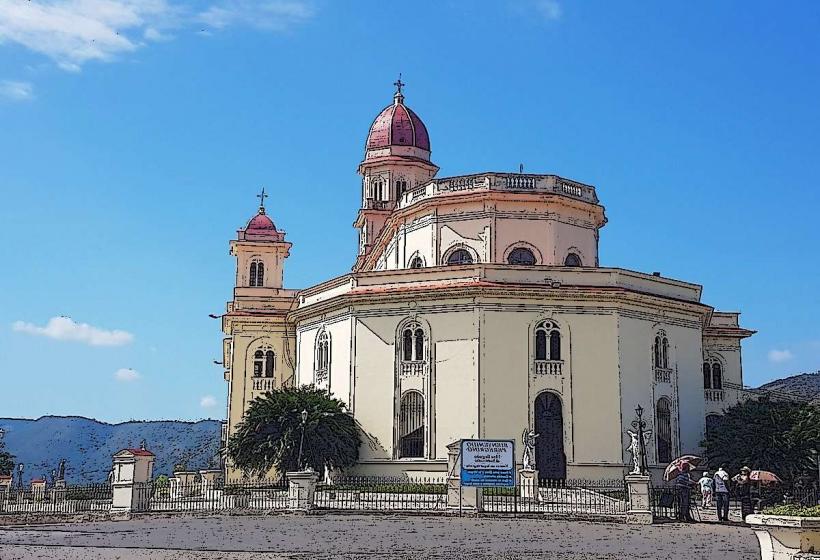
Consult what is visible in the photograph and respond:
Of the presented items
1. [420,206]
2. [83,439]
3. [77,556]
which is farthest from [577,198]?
[83,439]

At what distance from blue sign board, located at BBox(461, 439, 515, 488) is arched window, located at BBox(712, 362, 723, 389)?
68.8ft

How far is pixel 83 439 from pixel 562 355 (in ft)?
315

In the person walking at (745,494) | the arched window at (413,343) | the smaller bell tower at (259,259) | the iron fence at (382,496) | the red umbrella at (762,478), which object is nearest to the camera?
the person walking at (745,494)

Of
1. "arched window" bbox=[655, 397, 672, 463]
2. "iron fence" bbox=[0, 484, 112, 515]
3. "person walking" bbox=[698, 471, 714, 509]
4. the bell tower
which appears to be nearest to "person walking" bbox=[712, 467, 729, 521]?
"person walking" bbox=[698, 471, 714, 509]

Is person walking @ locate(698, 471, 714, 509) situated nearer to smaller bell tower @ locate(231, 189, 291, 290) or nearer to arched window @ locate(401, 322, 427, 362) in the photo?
arched window @ locate(401, 322, 427, 362)

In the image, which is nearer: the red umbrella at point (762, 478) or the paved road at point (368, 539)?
the paved road at point (368, 539)

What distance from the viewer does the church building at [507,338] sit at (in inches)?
1425

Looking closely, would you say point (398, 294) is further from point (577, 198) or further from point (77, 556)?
point (77, 556)

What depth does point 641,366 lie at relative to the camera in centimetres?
3756

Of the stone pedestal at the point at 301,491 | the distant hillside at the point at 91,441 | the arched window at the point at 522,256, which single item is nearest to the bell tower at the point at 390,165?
the arched window at the point at 522,256

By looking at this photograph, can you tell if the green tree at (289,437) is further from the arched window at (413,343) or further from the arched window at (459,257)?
the arched window at (459,257)

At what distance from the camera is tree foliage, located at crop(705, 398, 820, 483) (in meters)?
35.1

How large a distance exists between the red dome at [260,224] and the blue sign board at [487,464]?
3137cm

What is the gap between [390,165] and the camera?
54719 mm
